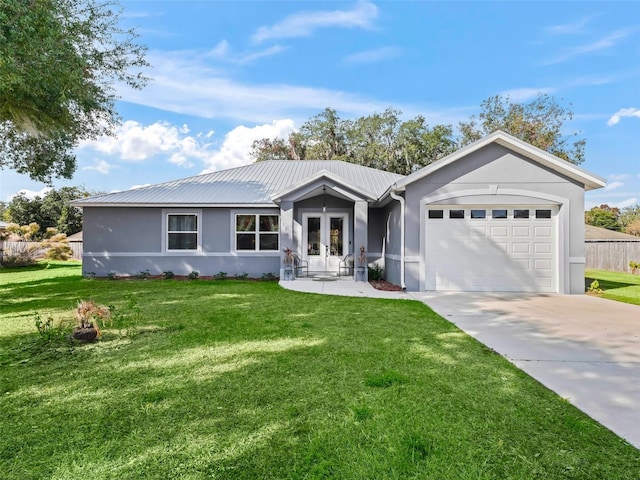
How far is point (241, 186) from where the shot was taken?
46.9 ft

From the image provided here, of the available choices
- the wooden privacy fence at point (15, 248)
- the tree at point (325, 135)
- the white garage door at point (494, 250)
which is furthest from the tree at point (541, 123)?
the wooden privacy fence at point (15, 248)

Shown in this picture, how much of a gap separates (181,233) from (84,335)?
8560mm

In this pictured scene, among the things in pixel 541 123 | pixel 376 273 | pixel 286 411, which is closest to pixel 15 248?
pixel 376 273

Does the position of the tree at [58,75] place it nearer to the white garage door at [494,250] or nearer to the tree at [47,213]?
the white garage door at [494,250]

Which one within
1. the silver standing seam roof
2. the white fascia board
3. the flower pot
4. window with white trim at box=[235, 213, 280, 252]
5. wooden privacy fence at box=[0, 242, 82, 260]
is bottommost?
the flower pot

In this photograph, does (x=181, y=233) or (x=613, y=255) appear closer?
(x=181, y=233)

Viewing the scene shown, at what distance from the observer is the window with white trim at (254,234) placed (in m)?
13.1

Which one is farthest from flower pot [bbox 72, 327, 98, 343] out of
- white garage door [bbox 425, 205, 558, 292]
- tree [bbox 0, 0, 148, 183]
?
white garage door [bbox 425, 205, 558, 292]

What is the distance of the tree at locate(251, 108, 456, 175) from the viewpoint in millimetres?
28156

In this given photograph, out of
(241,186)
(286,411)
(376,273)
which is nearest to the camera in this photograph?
(286,411)

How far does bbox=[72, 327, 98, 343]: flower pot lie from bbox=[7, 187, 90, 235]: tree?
1422 inches

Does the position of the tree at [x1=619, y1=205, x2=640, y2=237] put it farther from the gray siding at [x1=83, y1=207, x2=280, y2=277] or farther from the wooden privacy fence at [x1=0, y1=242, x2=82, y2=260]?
the wooden privacy fence at [x1=0, y1=242, x2=82, y2=260]

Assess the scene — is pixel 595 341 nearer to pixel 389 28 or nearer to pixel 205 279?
pixel 205 279

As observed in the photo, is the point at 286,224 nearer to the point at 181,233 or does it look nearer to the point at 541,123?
the point at 181,233
